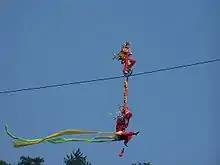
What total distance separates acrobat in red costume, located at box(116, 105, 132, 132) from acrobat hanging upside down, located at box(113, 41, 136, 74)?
0.79 meters

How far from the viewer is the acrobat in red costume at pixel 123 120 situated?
951 centimetres

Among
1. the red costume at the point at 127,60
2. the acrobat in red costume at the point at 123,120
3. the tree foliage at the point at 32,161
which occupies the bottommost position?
the acrobat in red costume at the point at 123,120

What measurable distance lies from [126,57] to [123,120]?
51.2 inches

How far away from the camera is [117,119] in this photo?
959cm

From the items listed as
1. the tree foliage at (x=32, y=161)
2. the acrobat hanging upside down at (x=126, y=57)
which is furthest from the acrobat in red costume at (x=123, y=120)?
the tree foliage at (x=32, y=161)

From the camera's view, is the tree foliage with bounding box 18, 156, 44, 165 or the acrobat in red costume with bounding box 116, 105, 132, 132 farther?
the tree foliage with bounding box 18, 156, 44, 165

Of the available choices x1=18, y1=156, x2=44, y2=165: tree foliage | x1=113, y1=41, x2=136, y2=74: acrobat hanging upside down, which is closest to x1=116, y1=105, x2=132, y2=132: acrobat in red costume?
x1=113, y1=41, x2=136, y2=74: acrobat hanging upside down

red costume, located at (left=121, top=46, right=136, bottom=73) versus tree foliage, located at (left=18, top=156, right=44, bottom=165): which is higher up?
tree foliage, located at (left=18, top=156, right=44, bottom=165)

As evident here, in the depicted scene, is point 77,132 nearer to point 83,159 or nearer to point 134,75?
point 134,75

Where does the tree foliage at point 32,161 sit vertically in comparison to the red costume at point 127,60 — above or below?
above

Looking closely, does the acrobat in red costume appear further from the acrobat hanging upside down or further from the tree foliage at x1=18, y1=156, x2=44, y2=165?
the tree foliage at x1=18, y1=156, x2=44, y2=165

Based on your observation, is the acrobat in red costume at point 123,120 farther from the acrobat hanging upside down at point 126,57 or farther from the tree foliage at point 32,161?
the tree foliage at point 32,161

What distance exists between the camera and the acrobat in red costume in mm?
9508

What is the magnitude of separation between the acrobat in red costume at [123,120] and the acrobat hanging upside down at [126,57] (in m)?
0.79
